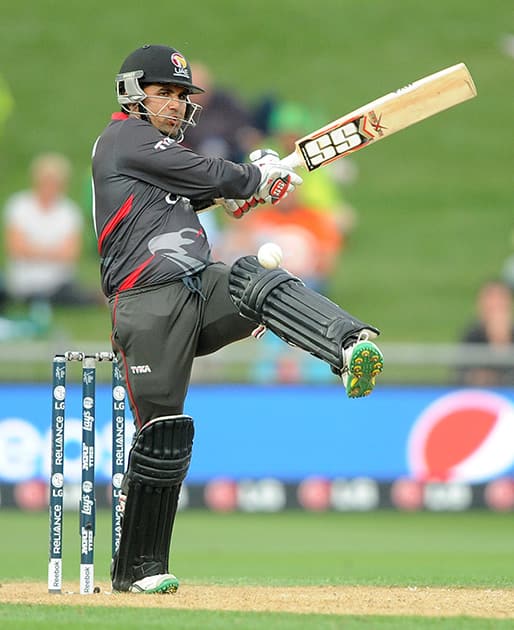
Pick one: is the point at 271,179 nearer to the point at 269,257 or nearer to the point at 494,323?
the point at 269,257

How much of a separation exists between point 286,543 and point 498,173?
1118cm

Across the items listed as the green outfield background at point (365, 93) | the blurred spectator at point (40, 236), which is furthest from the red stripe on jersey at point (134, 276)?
the green outfield background at point (365, 93)

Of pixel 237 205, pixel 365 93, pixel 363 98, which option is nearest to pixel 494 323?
pixel 237 205

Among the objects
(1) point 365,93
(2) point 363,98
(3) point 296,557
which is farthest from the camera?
(1) point 365,93

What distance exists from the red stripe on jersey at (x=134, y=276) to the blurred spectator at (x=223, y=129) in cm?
840

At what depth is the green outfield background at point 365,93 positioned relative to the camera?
17.5m

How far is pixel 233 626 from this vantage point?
4711 millimetres

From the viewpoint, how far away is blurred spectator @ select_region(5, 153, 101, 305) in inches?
566

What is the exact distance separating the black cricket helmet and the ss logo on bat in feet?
1.98

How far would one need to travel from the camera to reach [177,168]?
5566 mm

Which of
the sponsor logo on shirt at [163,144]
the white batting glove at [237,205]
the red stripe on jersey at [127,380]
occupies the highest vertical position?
the sponsor logo on shirt at [163,144]

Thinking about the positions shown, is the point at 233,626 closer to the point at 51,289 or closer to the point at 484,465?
the point at 484,465

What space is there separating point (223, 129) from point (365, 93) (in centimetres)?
626

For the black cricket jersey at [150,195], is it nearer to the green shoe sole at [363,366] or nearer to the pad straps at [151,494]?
the pad straps at [151,494]
